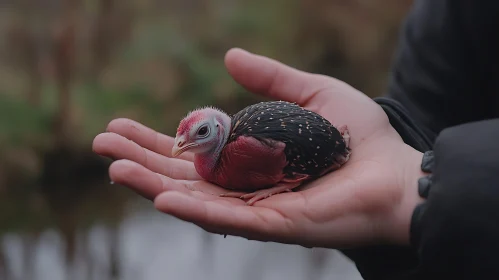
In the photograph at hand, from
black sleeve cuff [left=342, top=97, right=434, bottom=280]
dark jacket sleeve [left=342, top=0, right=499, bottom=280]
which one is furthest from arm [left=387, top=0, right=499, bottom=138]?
black sleeve cuff [left=342, top=97, right=434, bottom=280]

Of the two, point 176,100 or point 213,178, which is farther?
point 176,100

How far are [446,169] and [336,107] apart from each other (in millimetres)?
580

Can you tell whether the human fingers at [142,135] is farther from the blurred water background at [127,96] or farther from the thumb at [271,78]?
the blurred water background at [127,96]

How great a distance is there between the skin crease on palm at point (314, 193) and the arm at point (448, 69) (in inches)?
11.2

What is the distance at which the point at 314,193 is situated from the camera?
1295 millimetres

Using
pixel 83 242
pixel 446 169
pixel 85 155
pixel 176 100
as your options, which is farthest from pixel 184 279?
pixel 446 169

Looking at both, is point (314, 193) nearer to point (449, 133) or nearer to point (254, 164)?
point (254, 164)

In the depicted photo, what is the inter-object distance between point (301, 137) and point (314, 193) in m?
0.20

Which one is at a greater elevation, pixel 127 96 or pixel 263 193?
pixel 263 193

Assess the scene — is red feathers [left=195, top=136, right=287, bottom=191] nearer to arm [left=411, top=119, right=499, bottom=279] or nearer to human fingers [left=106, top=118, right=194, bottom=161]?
human fingers [left=106, top=118, right=194, bottom=161]

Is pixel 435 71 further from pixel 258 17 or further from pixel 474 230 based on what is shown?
pixel 258 17

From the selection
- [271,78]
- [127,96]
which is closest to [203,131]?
[271,78]

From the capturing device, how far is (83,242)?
314cm

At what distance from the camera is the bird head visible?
1.46 m
